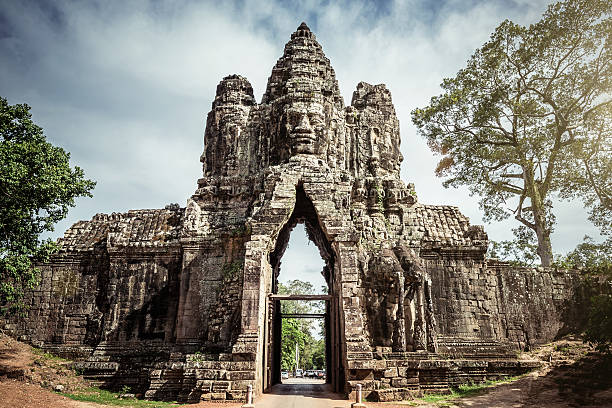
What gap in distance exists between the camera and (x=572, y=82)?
17.3 metres

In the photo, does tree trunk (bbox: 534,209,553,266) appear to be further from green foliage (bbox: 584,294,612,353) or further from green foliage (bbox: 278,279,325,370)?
green foliage (bbox: 278,279,325,370)

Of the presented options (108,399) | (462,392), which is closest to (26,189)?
(108,399)

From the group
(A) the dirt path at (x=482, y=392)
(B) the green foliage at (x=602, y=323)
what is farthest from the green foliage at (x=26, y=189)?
(B) the green foliage at (x=602, y=323)

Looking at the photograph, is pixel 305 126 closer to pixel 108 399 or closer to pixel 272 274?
pixel 272 274

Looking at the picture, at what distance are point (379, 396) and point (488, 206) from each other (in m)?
13.5

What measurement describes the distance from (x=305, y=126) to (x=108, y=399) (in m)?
11.4

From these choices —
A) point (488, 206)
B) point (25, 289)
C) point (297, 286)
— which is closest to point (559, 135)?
point (488, 206)

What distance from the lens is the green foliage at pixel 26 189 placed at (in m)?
13.3

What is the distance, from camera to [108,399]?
13133mm

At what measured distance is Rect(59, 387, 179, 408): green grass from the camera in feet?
39.4

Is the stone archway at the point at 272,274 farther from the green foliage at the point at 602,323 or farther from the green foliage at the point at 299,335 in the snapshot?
the green foliage at the point at 299,335

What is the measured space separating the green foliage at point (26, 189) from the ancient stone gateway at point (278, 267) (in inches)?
125

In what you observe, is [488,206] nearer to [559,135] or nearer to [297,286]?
[559,135]

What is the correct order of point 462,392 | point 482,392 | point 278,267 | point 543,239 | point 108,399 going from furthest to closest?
point 543,239 → point 278,267 → point 462,392 → point 482,392 → point 108,399
